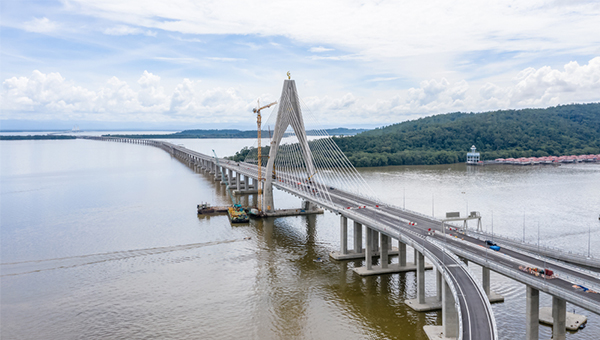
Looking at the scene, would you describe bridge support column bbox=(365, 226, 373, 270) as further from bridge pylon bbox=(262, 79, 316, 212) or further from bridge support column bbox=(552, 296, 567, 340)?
bridge pylon bbox=(262, 79, 316, 212)

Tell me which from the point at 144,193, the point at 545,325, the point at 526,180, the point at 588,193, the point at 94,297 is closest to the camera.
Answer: the point at 545,325

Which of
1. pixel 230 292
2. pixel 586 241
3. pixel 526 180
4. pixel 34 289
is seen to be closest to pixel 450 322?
pixel 230 292

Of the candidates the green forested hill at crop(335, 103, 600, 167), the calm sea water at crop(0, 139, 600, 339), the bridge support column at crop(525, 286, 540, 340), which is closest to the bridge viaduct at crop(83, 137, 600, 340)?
the bridge support column at crop(525, 286, 540, 340)

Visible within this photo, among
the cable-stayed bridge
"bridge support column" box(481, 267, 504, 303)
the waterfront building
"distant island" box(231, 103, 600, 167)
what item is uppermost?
"distant island" box(231, 103, 600, 167)

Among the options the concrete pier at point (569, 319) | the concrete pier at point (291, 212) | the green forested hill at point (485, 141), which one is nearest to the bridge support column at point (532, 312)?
the concrete pier at point (569, 319)

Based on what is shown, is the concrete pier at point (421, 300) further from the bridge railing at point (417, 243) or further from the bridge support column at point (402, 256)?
the bridge support column at point (402, 256)

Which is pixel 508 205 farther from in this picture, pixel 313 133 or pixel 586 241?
pixel 313 133
